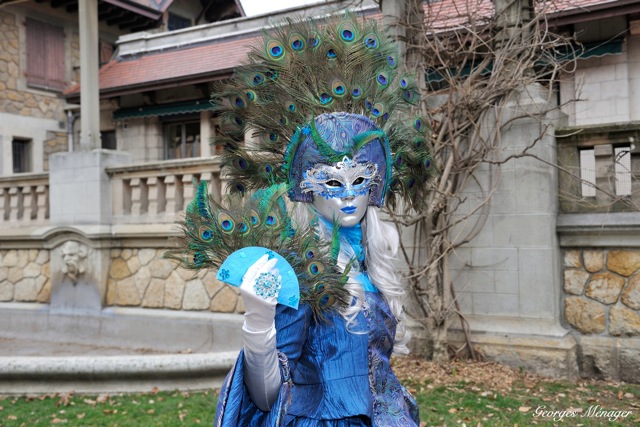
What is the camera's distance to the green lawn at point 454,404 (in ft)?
15.9

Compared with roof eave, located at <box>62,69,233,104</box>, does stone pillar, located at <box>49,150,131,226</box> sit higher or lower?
lower

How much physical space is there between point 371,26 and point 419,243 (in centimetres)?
416

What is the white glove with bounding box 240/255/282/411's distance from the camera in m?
1.77

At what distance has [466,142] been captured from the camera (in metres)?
6.48

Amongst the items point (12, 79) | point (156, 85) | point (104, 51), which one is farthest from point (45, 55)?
point (156, 85)

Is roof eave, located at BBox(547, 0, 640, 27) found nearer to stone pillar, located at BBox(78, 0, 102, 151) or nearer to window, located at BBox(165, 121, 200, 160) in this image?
stone pillar, located at BBox(78, 0, 102, 151)

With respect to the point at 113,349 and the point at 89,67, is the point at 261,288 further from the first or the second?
the point at 89,67

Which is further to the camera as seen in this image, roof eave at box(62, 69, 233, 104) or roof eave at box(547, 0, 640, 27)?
roof eave at box(62, 69, 233, 104)

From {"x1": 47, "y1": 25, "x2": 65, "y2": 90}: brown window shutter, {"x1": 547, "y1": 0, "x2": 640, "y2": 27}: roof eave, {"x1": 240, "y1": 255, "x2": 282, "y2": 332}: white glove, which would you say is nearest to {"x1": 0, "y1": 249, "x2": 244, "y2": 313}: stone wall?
{"x1": 240, "y1": 255, "x2": 282, "y2": 332}: white glove

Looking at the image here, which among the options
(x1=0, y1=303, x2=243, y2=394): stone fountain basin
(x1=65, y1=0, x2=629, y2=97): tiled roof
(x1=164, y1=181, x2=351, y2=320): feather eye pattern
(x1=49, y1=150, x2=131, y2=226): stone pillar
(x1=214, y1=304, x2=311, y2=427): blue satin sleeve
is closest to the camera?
(x1=164, y1=181, x2=351, y2=320): feather eye pattern

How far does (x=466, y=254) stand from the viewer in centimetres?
642

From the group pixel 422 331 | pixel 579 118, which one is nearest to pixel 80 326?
pixel 422 331

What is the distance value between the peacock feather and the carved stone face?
630 centimetres

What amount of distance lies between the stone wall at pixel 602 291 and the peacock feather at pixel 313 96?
394cm
